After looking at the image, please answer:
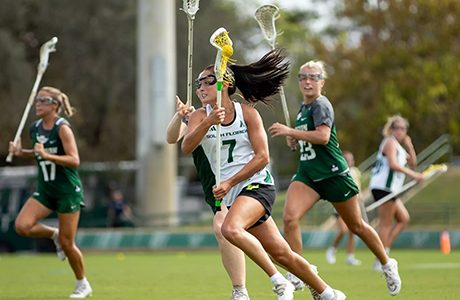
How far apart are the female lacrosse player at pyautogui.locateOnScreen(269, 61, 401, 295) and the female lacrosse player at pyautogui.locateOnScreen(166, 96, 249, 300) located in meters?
1.10

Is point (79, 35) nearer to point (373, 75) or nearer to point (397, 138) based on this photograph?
point (373, 75)

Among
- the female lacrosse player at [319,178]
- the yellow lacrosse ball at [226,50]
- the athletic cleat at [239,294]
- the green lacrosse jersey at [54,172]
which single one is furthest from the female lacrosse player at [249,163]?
the green lacrosse jersey at [54,172]

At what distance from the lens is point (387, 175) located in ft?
42.5

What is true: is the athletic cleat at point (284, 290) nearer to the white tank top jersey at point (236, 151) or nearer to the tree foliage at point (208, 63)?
the white tank top jersey at point (236, 151)

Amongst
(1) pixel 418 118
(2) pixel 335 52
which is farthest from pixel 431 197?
(2) pixel 335 52

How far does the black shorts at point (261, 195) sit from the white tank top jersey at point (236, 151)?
46mm

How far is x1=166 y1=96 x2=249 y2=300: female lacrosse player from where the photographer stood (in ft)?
23.6

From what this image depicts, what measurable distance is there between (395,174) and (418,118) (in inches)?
725

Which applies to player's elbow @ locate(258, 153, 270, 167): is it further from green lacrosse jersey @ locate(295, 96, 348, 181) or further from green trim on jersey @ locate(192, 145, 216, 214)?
green lacrosse jersey @ locate(295, 96, 348, 181)

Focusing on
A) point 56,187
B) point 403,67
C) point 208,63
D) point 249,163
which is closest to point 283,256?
point 249,163

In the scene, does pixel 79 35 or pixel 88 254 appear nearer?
pixel 88 254

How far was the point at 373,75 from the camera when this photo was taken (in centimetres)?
3117

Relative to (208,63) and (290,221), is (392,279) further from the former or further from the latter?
(208,63)

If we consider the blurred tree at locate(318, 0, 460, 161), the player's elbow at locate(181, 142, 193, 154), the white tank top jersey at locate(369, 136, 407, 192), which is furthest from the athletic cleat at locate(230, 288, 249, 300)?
the blurred tree at locate(318, 0, 460, 161)
